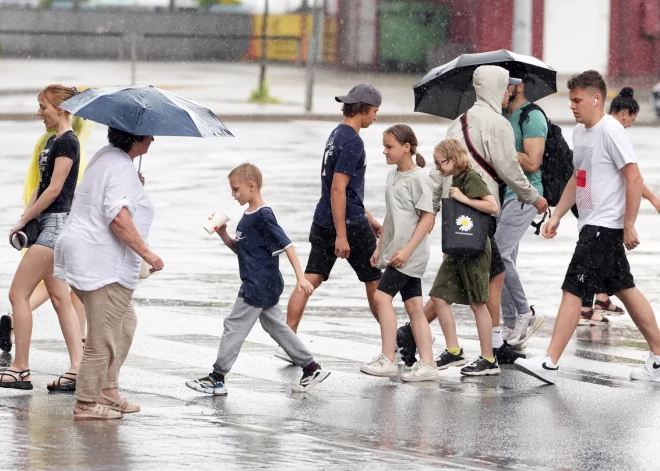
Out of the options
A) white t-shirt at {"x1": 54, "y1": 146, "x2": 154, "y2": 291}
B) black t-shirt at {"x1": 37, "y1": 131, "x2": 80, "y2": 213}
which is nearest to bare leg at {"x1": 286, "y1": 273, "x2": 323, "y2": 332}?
black t-shirt at {"x1": 37, "y1": 131, "x2": 80, "y2": 213}

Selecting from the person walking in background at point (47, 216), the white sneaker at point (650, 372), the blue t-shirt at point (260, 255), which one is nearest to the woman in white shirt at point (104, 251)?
the person walking in background at point (47, 216)

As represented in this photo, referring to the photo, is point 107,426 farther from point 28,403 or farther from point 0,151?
point 0,151

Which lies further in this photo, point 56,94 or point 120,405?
point 56,94

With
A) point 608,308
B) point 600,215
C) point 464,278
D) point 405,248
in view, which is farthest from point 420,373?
point 608,308

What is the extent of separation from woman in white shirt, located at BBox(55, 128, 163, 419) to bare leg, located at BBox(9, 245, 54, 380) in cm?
81

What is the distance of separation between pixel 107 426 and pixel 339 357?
2537 millimetres

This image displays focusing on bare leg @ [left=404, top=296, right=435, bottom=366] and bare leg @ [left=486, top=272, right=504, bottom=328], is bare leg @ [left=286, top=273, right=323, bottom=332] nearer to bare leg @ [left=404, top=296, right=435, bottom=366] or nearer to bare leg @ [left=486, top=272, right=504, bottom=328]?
bare leg @ [left=404, top=296, right=435, bottom=366]

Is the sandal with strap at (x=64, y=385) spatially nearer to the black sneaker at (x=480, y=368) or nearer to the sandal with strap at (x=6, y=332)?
the sandal with strap at (x=6, y=332)

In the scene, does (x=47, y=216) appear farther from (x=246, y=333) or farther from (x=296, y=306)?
(x=296, y=306)

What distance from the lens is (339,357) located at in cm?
960

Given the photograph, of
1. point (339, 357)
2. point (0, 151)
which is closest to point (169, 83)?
point (0, 151)

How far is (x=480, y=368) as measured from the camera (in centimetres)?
902

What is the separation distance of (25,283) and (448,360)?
9.10 ft

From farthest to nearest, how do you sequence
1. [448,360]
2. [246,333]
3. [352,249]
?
[352,249] → [448,360] → [246,333]
